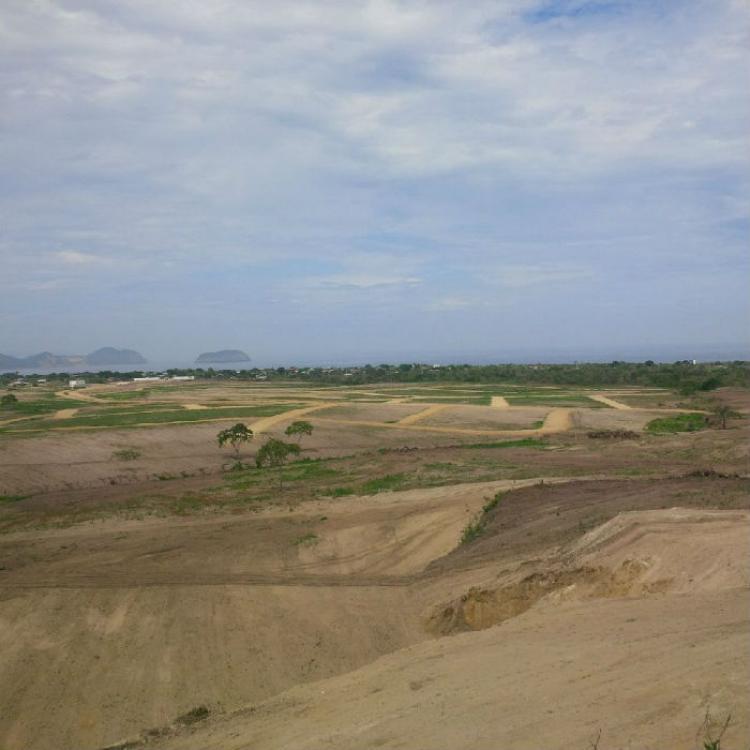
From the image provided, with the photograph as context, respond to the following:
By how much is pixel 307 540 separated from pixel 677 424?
42.4 m

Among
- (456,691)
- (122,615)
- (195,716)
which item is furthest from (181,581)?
(456,691)

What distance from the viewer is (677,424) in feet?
186

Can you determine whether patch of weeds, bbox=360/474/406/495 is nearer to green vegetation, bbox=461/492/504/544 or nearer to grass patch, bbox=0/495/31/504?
green vegetation, bbox=461/492/504/544

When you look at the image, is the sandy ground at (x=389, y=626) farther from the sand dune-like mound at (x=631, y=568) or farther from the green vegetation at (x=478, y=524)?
the green vegetation at (x=478, y=524)

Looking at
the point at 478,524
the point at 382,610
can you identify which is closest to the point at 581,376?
the point at 478,524

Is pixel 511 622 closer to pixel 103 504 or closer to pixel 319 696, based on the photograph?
pixel 319 696

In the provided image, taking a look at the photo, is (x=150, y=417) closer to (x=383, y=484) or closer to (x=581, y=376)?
(x=383, y=484)

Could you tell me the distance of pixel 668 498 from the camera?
860 inches

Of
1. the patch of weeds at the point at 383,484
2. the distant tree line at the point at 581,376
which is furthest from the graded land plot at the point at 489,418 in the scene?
the distant tree line at the point at 581,376

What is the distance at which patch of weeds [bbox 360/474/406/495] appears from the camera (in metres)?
32.2

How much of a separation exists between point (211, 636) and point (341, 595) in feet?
12.7

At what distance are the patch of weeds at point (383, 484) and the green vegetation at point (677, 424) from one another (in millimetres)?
27007

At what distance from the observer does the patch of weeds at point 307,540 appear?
23.7 metres

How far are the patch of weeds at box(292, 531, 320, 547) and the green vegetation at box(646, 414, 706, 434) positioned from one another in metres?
37.0
